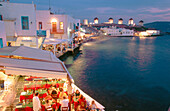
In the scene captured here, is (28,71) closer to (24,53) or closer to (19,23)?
(24,53)

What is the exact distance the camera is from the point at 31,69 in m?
4.95

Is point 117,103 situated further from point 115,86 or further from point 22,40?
point 22,40

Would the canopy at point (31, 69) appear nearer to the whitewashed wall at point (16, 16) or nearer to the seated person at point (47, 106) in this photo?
the seated person at point (47, 106)

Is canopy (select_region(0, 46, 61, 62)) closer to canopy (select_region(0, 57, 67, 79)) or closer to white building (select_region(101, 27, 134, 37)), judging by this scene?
canopy (select_region(0, 57, 67, 79))

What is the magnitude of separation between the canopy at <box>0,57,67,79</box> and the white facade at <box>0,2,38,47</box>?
13719 mm

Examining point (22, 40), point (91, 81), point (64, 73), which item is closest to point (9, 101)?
point (64, 73)

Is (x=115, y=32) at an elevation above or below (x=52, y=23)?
above

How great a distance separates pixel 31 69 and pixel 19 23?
51.1ft

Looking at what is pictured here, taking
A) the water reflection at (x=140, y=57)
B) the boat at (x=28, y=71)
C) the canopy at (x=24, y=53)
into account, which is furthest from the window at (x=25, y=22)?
the water reflection at (x=140, y=57)

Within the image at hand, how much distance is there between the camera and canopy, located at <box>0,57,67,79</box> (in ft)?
15.6

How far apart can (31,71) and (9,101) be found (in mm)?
2465

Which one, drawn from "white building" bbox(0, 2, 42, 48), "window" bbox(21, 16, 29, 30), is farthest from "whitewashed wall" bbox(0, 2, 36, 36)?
"window" bbox(21, 16, 29, 30)

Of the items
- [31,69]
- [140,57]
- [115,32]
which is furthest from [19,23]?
[115,32]

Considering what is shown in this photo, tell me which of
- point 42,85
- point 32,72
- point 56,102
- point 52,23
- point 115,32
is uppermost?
point 115,32
